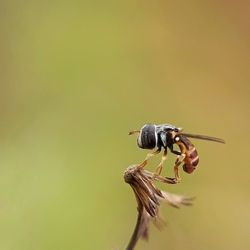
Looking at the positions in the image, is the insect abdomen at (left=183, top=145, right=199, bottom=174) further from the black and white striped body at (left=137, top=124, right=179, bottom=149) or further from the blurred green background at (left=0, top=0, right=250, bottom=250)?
the blurred green background at (left=0, top=0, right=250, bottom=250)

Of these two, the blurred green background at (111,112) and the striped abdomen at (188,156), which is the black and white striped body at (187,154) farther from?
the blurred green background at (111,112)

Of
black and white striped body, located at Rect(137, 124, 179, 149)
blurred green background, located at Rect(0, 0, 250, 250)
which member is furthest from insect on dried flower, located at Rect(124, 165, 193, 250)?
blurred green background, located at Rect(0, 0, 250, 250)

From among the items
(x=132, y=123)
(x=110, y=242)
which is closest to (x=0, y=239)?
(x=110, y=242)

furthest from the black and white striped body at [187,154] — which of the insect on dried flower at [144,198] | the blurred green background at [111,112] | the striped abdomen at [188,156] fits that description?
the blurred green background at [111,112]

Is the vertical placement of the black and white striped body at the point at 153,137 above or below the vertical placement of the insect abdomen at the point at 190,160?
above

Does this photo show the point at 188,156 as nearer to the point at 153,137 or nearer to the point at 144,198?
the point at 153,137

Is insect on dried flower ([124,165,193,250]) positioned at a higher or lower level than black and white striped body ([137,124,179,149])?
lower

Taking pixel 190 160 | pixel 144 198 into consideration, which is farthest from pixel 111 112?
pixel 144 198

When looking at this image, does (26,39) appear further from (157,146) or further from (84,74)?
(157,146)
